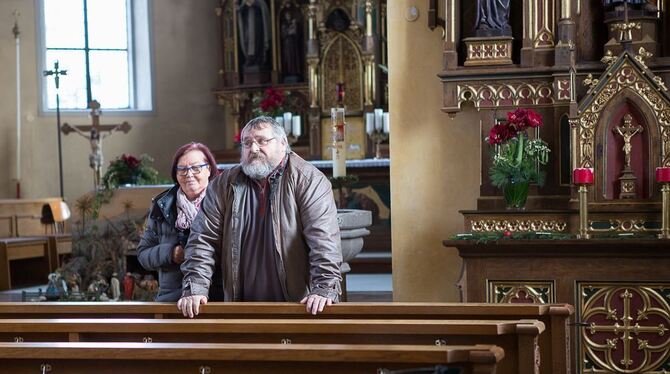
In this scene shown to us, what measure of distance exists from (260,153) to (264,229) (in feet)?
1.11

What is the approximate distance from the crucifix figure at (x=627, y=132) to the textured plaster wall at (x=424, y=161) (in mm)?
1196

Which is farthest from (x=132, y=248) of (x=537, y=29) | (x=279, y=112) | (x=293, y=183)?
Answer: (x=293, y=183)

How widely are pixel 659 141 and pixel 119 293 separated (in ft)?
15.8

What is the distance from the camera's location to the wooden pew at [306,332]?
4121 mm

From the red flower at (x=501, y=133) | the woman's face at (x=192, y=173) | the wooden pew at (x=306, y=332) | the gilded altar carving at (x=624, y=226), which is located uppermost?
the red flower at (x=501, y=133)

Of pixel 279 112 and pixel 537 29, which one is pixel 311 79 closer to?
pixel 279 112

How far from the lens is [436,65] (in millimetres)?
7684

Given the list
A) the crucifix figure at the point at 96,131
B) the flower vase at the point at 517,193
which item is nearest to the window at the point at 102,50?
the crucifix figure at the point at 96,131

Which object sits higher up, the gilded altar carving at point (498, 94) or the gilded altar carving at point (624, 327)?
the gilded altar carving at point (498, 94)

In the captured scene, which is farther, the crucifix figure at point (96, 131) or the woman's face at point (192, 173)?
the crucifix figure at point (96, 131)

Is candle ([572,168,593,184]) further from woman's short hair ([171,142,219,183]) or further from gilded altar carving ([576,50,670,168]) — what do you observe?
woman's short hair ([171,142,219,183])

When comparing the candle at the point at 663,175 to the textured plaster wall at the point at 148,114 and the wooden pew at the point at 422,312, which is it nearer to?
the wooden pew at the point at 422,312

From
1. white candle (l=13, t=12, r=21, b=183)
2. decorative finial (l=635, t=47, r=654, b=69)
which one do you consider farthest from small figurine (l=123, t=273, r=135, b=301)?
white candle (l=13, t=12, r=21, b=183)

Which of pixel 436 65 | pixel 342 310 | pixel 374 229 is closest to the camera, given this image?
pixel 342 310
